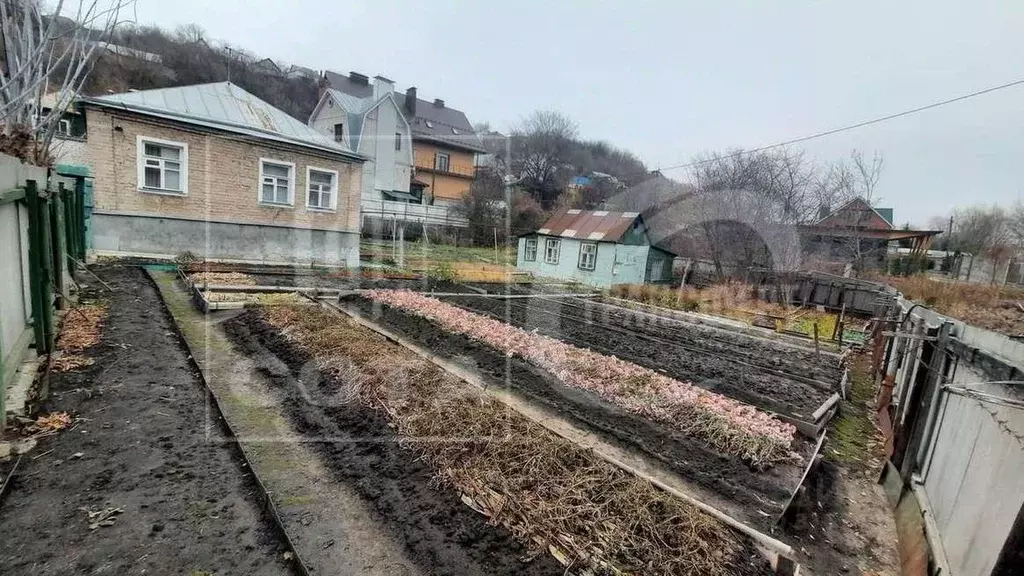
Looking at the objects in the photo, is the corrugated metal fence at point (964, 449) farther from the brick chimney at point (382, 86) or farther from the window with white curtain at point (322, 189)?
the brick chimney at point (382, 86)

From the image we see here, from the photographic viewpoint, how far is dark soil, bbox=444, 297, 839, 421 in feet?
22.6

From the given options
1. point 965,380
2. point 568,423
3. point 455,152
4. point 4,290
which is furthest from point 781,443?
point 455,152

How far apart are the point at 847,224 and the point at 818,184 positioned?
8.99ft

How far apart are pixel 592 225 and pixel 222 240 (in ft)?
48.0

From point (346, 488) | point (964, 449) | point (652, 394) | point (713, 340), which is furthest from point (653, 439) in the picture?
point (713, 340)

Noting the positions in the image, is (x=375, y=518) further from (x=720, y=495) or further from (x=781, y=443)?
(x=781, y=443)

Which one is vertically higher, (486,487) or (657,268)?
(657,268)

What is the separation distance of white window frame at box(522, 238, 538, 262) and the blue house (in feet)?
0.17

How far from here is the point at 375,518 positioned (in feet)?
10.3

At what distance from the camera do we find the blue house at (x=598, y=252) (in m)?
19.3

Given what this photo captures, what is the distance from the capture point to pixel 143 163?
13.2 meters

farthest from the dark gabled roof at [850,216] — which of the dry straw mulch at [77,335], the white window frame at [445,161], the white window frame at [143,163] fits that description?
the white window frame at [445,161]

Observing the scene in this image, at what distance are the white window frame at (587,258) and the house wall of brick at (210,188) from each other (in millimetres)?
9837

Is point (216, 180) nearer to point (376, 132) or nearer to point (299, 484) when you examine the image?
point (299, 484)
